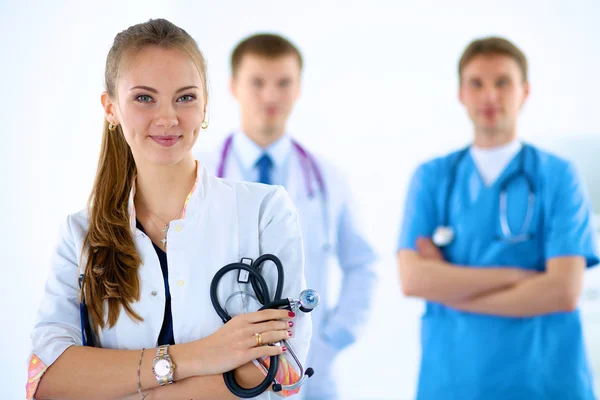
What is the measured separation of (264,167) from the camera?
2.27m

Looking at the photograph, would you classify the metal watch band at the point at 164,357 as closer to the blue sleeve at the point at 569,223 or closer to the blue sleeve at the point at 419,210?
the blue sleeve at the point at 419,210

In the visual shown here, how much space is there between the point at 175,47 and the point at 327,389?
142 centimetres

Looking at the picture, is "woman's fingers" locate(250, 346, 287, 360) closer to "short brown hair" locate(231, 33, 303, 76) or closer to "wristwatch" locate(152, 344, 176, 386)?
"wristwatch" locate(152, 344, 176, 386)

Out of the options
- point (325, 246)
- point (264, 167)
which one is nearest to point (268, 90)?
point (264, 167)

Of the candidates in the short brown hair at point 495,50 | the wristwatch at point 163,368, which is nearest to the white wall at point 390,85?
the short brown hair at point 495,50

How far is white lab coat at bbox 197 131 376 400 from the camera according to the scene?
7.05ft

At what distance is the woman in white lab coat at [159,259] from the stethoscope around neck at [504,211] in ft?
3.59

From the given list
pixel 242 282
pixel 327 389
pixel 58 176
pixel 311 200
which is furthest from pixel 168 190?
pixel 58 176

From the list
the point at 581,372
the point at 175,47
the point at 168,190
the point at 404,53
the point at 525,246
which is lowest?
the point at 581,372

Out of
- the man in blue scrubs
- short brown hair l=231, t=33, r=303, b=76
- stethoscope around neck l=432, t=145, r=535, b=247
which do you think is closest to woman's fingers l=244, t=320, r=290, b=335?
the man in blue scrubs

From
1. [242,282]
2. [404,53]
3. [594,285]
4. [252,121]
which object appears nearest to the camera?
[242,282]

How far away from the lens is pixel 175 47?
108 centimetres

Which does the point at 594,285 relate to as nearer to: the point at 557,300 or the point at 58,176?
the point at 557,300

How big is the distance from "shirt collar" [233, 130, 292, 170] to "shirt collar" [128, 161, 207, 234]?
1086 mm
